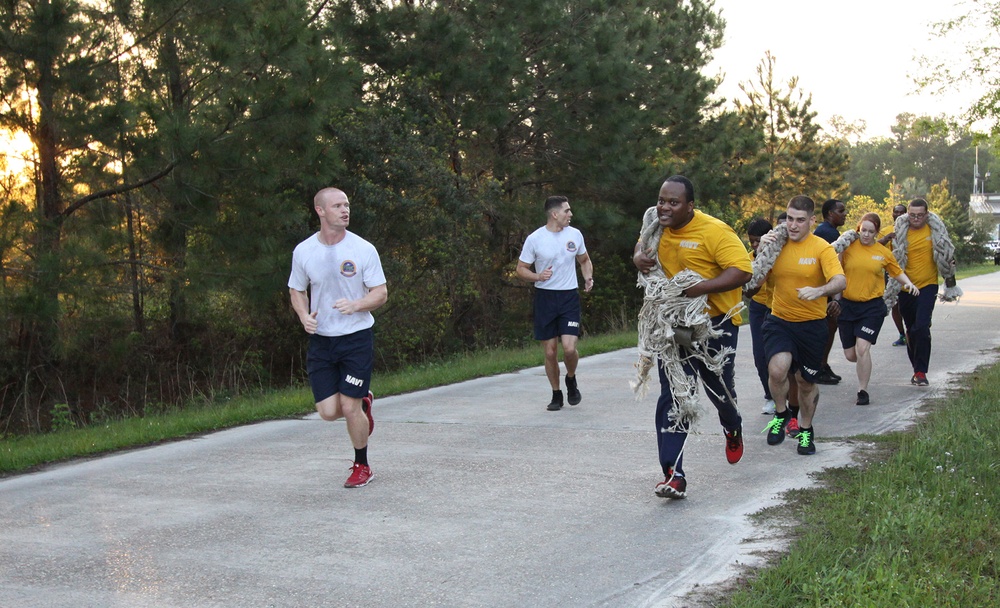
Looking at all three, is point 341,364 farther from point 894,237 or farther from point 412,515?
point 894,237

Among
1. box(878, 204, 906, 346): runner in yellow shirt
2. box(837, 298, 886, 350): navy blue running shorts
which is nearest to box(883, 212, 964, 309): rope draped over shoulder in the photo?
box(878, 204, 906, 346): runner in yellow shirt

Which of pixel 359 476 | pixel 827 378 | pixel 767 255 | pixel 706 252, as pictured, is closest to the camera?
pixel 706 252

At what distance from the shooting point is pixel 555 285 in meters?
9.63

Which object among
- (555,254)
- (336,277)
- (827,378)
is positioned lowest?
(827,378)

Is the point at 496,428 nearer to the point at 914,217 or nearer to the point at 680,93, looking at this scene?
the point at 914,217

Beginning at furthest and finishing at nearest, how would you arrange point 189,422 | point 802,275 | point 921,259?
point 921,259, point 189,422, point 802,275

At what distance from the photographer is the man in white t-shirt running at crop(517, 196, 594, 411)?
962cm

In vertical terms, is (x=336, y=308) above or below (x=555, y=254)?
below

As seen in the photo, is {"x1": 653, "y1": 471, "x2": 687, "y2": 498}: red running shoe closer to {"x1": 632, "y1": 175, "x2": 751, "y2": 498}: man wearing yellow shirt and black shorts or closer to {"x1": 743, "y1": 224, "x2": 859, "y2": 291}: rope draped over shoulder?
{"x1": 632, "y1": 175, "x2": 751, "y2": 498}: man wearing yellow shirt and black shorts

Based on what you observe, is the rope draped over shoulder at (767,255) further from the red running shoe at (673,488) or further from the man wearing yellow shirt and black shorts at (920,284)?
the man wearing yellow shirt and black shorts at (920,284)

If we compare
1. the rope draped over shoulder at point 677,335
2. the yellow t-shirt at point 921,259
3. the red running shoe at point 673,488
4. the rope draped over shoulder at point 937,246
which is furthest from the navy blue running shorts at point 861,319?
the red running shoe at point 673,488

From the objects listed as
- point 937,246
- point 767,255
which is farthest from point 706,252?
point 937,246

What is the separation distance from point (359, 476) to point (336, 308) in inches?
45.4

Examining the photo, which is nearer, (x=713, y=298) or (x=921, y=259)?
(x=713, y=298)
